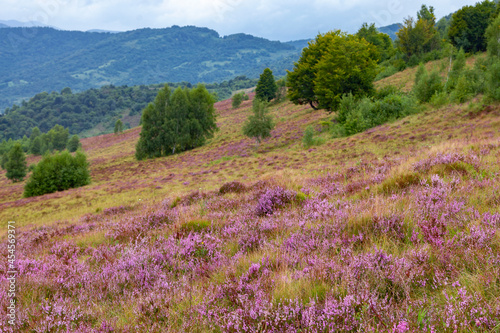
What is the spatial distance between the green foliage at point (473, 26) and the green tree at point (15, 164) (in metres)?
109

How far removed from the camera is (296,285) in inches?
90.0

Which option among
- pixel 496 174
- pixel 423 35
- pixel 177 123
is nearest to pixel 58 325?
pixel 496 174

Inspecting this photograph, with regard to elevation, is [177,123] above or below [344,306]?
above

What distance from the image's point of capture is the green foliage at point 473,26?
170 feet

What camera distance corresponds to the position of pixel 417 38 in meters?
58.3

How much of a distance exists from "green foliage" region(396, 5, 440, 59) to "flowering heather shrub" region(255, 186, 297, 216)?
65.4m

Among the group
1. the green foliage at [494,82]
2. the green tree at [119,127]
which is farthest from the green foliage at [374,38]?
the green tree at [119,127]

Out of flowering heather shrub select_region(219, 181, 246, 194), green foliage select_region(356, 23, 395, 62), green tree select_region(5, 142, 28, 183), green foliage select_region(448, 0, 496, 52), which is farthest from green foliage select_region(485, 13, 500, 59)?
green tree select_region(5, 142, 28, 183)

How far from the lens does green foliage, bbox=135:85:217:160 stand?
197 ft

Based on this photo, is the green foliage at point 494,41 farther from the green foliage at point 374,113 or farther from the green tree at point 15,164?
the green tree at point 15,164

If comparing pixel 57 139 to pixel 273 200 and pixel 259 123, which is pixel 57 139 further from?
pixel 273 200

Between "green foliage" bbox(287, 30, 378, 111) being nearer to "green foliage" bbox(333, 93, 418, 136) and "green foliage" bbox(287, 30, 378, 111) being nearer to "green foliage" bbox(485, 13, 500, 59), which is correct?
"green foliage" bbox(333, 93, 418, 136)

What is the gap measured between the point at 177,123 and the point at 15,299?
60351 millimetres

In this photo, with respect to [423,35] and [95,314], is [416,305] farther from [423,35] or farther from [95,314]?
[423,35]
